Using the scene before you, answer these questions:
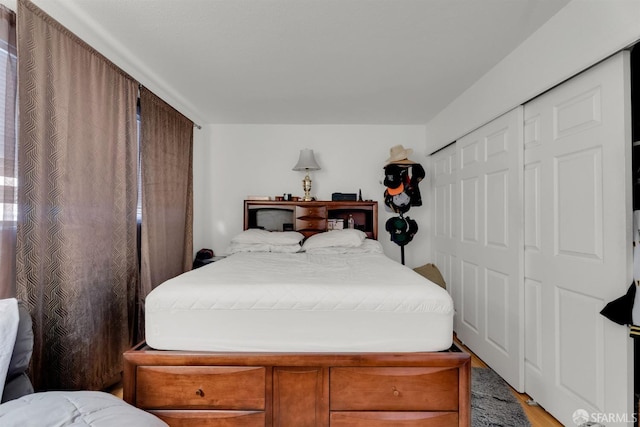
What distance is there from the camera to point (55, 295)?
1.74 meters

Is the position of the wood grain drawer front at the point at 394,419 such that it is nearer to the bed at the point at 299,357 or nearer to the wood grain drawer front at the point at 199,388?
the bed at the point at 299,357

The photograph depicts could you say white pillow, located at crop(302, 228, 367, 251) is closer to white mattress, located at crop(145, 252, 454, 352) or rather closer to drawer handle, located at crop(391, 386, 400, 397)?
white mattress, located at crop(145, 252, 454, 352)

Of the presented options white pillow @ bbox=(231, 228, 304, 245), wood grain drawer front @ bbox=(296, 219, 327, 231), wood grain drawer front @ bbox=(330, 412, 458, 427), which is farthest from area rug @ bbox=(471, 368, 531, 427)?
wood grain drawer front @ bbox=(296, 219, 327, 231)

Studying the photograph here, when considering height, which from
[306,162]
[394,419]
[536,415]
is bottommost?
[536,415]

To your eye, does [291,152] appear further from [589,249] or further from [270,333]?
[589,249]

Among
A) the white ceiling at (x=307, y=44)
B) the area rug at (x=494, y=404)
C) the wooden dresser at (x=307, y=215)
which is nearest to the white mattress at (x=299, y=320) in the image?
the area rug at (x=494, y=404)

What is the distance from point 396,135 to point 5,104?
3.69m

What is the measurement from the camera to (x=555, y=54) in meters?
1.85

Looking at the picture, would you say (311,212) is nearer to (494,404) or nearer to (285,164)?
(285,164)

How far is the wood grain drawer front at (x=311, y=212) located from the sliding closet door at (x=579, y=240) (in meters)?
2.24

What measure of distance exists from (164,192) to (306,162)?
1.65m

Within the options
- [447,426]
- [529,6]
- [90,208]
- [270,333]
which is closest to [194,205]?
[90,208]

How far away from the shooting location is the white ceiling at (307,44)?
5.89 feet

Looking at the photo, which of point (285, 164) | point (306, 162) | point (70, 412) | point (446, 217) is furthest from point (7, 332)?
point (446, 217)
